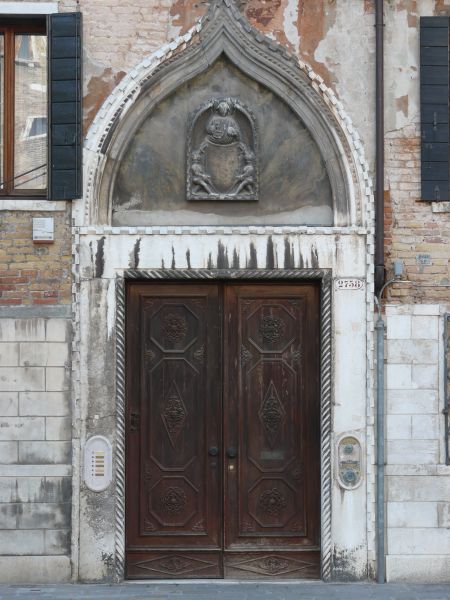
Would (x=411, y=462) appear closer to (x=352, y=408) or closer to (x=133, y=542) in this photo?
(x=352, y=408)

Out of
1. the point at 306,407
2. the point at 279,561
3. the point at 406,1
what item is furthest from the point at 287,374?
the point at 406,1

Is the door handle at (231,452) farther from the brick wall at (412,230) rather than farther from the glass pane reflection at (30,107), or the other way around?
the glass pane reflection at (30,107)

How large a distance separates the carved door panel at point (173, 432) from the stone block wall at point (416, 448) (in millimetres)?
1509

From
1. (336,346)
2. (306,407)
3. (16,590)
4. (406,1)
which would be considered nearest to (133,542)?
(16,590)

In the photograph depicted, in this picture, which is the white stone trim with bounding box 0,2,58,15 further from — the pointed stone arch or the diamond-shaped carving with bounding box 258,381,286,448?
the diamond-shaped carving with bounding box 258,381,286,448

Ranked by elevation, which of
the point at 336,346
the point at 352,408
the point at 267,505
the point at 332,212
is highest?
the point at 332,212

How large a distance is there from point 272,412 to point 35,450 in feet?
6.81

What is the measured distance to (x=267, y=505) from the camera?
8969 mm

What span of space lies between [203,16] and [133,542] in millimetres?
4626

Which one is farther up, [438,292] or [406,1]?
[406,1]

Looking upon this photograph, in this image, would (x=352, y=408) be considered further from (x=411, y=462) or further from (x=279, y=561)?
(x=279, y=561)

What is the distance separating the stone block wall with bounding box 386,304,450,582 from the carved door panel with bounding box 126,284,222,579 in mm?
1509

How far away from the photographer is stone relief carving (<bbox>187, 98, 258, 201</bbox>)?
29.4 ft

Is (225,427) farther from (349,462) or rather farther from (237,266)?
(237,266)
